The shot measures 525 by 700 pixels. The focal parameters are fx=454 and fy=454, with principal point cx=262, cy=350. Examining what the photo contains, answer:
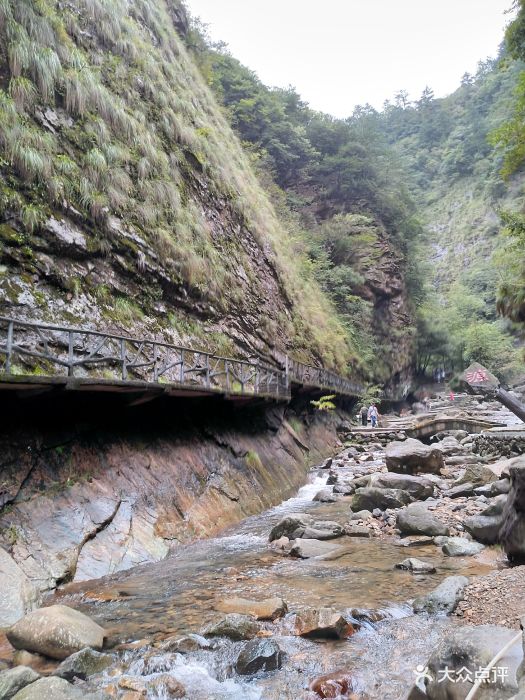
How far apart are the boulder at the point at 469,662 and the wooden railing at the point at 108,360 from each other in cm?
533

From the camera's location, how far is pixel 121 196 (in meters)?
11.9

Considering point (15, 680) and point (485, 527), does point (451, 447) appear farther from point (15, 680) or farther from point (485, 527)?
point (15, 680)

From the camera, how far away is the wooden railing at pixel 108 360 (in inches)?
261

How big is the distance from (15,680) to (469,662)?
3237 millimetres

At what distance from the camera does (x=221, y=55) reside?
34844 millimetres

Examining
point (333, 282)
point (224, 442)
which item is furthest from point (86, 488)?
point (333, 282)

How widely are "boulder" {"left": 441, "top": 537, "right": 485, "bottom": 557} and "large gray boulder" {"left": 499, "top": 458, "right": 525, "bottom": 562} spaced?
62 cm

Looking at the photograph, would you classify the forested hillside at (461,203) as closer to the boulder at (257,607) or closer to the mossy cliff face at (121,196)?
the mossy cliff face at (121,196)

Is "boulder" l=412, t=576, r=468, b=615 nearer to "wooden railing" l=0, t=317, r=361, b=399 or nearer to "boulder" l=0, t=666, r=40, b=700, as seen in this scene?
"boulder" l=0, t=666, r=40, b=700

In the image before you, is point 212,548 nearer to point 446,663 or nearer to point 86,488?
point 86,488

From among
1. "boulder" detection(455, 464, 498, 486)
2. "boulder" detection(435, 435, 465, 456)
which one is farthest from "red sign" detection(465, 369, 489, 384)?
"boulder" detection(455, 464, 498, 486)

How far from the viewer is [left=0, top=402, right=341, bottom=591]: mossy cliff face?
Result: 5984 mm

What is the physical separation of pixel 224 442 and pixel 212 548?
11.6 ft

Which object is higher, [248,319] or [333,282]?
[333,282]
